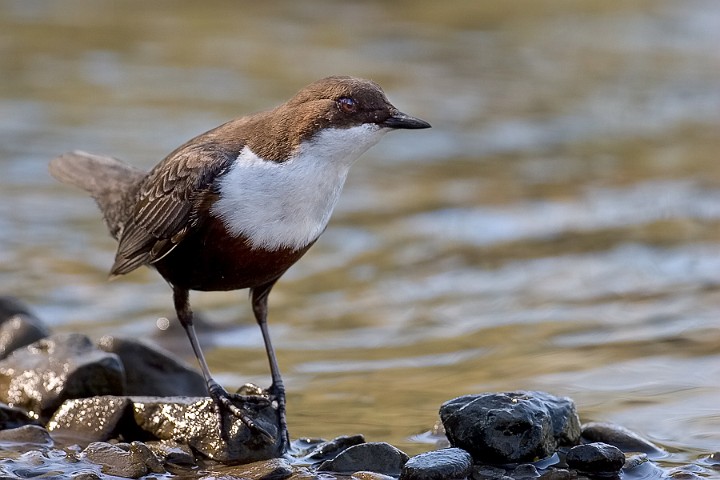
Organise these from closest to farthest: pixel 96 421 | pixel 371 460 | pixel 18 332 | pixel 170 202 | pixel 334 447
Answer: pixel 371 460
pixel 334 447
pixel 96 421
pixel 170 202
pixel 18 332

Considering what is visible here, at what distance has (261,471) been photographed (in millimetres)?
4336

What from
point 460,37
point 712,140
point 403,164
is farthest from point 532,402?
point 460,37

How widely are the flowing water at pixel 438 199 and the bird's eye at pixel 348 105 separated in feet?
4.37

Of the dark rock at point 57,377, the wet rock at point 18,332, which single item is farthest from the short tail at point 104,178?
the dark rock at point 57,377

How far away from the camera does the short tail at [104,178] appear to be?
585 cm

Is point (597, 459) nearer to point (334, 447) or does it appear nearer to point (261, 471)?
point (334, 447)

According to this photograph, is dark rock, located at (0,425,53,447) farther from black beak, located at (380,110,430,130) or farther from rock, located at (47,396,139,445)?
black beak, located at (380,110,430,130)

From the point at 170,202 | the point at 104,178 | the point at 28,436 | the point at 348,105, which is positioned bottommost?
the point at 28,436

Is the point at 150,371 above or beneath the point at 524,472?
above

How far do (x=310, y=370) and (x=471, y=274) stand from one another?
2.16 m

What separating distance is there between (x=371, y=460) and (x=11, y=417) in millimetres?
1546

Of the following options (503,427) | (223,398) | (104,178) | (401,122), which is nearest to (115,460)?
(223,398)

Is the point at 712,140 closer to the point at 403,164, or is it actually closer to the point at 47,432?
the point at 403,164

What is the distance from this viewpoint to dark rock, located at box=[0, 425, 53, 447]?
183 inches
